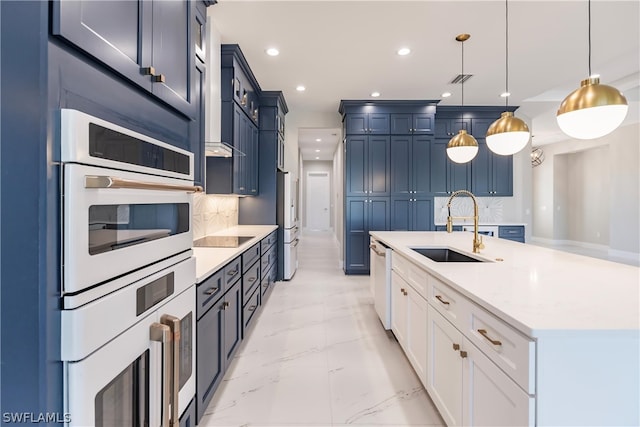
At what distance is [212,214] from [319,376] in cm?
216

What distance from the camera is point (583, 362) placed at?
3.10 feet

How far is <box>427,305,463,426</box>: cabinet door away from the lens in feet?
4.68

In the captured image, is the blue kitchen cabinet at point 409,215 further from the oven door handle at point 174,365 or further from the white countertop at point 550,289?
the oven door handle at point 174,365

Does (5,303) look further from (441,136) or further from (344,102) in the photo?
(441,136)

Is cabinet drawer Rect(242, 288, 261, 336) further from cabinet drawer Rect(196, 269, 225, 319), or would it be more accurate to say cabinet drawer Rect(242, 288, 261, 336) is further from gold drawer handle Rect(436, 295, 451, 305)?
gold drawer handle Rect(436, 295, 451, 305)

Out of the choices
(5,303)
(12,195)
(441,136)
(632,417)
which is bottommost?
(632,417)

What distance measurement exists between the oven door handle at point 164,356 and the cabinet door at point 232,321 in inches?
38.3

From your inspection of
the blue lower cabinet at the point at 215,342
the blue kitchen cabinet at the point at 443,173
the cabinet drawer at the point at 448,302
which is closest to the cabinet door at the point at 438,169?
the blue kitchen cabinet at the point at 443,173

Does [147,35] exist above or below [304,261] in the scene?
above

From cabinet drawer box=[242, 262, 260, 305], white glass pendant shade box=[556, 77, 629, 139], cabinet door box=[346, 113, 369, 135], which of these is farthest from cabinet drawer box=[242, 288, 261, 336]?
cabinet door box=[346, 113, 369, 135]

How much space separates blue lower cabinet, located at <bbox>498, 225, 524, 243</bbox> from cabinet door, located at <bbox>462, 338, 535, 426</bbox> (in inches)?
198

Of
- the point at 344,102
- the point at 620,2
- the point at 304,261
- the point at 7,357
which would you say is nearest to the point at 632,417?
the point at 7,357

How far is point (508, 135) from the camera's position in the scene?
239cm

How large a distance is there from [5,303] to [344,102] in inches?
205
